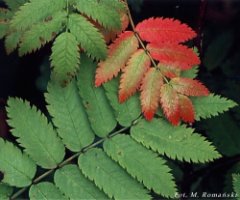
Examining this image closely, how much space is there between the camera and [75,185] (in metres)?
1.54

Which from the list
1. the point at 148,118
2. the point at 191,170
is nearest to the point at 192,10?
the point at 191,170

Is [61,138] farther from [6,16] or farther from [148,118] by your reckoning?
[6,16]

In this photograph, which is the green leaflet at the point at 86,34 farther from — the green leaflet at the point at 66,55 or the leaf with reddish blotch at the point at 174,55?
the leaf with reddish blotch at the point at 174,55

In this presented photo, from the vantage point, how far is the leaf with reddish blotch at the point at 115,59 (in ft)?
4.99

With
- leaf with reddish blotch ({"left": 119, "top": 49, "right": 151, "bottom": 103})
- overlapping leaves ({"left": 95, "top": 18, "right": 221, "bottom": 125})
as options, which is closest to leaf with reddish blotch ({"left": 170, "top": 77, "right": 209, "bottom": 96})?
overlapping leaves ({"left": 95, "top": 18, "right": 221, "bottom": 125})

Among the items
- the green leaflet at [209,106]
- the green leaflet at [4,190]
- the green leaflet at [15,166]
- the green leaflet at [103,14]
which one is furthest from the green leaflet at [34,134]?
the green leaflet at [209,106]

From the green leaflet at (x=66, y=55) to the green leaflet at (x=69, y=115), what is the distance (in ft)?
0.46

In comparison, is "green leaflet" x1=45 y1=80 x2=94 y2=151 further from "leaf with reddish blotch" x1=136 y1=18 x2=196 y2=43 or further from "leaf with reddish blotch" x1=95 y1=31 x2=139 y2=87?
"leaf with reddish blotch" x1=136 y1=18 x2=196 y2=43

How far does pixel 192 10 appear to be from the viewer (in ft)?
8.34

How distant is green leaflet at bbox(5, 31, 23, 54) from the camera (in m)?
1.54

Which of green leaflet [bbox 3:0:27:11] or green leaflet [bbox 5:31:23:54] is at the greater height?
green leaflet [bbox 3:0:27:11]

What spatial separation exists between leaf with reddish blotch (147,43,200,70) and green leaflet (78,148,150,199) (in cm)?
38

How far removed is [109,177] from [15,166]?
0.32 meters

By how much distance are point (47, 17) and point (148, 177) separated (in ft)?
1.97
